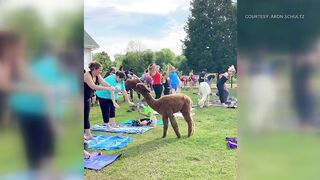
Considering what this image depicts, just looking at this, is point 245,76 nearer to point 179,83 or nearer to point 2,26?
point 2,26

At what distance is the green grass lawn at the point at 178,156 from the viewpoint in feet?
11.7

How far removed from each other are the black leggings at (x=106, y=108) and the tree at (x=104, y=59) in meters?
0.51

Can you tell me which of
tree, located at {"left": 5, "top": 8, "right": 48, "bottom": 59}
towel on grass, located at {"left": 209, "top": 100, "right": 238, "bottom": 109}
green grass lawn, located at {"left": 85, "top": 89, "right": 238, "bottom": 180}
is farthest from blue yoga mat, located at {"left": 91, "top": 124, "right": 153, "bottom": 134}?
tree, located at {"left": 5, "top": 8, "right": 48, "bottom": 59}

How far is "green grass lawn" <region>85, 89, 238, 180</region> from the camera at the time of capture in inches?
141

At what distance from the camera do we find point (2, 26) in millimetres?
1806

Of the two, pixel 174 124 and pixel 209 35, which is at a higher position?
pixel 209 35

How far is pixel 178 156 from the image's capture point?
4215 millimetres

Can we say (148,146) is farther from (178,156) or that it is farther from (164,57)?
(164,57)

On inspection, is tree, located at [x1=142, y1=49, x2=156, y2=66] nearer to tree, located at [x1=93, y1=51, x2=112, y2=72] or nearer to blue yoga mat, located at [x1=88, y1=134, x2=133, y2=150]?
tree, located at [x1=93, y1=51, x2=112, y2=72]

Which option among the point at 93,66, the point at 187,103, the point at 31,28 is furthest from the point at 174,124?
the point at 31,28

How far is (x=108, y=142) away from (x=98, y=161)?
88cm

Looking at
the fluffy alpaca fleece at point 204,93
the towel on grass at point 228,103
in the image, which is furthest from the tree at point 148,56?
the towel on grass at point 228,103

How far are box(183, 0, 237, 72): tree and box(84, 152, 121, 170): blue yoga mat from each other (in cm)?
258

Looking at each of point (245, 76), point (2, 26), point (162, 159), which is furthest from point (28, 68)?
point (162, 159)
